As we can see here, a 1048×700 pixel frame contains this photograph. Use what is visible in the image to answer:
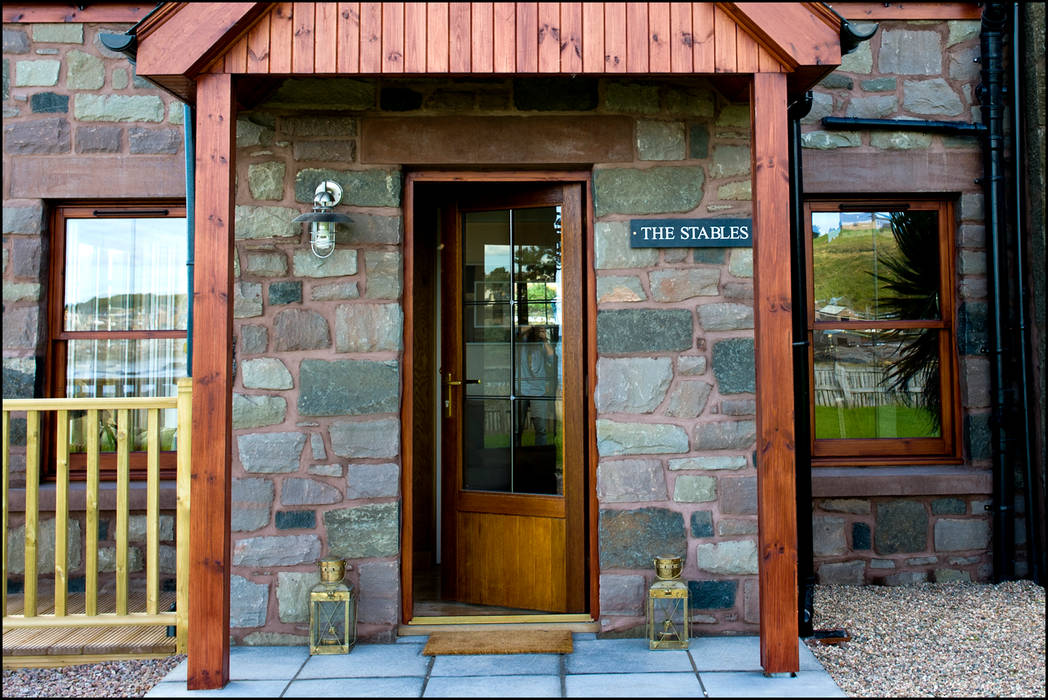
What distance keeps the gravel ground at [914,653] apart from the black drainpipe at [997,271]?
367 millimetres

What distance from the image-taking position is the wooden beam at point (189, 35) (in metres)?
3.19

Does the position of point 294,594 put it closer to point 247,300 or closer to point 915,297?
point 247,300

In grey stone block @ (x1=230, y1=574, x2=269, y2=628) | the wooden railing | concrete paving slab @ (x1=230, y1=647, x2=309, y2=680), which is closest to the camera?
concrete paving slab @ (x1=230, y1=647, x2=309, y2=680)

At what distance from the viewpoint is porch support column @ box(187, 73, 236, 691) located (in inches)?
127

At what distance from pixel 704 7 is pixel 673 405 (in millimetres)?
1861

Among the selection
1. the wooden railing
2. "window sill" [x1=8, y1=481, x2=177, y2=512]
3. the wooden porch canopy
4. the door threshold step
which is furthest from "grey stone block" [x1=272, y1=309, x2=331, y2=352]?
the door threshold step

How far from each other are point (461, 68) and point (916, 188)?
301 centimetres

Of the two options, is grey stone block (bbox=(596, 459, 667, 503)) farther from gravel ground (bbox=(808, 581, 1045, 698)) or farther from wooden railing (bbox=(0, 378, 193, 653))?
wooden railing (bbox=(0, 378, 193, 653))

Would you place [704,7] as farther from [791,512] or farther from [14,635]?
[14,635]

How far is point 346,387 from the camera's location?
402cm

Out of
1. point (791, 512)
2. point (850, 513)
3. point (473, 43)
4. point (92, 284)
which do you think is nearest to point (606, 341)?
point (791, 512)

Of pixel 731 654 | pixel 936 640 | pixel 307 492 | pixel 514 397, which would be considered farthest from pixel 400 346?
pixel 936 640

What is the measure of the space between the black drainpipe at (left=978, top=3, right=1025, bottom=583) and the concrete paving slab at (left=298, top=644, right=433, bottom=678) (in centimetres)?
343

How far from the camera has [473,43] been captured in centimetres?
328
